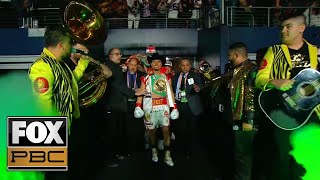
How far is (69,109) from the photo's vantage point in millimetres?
3018

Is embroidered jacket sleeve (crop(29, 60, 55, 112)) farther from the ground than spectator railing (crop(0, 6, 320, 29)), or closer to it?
closer to it

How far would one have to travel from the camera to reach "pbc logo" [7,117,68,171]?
279cm

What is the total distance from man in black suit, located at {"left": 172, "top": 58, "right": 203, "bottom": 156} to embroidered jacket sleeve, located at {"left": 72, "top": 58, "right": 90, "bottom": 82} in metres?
1.80

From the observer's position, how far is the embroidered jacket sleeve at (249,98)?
11.6 feet

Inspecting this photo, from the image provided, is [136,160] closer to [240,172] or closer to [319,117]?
[240,172]

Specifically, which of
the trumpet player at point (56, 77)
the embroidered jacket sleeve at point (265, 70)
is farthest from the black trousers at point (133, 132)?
the embroidered jacket sleeve at point (265, 70)

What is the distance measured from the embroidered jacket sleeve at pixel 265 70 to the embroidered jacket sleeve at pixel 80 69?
1176 mm

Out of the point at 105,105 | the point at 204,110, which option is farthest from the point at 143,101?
the point at 204,110

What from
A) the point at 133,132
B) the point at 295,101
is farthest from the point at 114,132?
the point at 295,101

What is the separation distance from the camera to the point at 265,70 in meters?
3.14

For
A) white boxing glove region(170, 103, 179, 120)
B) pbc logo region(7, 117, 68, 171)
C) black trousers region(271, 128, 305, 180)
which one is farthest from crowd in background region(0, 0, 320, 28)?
pbc logo region(7, 117, 68, 171)

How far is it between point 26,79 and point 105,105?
203 centimetres

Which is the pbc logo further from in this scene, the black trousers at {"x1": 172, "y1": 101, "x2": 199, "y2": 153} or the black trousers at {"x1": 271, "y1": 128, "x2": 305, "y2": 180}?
the black trousers at {"x1": 172, "y1": 101, "x2": 199, "y2": 153}

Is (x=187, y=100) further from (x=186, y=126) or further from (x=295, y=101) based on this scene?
(x=295, y=101)
